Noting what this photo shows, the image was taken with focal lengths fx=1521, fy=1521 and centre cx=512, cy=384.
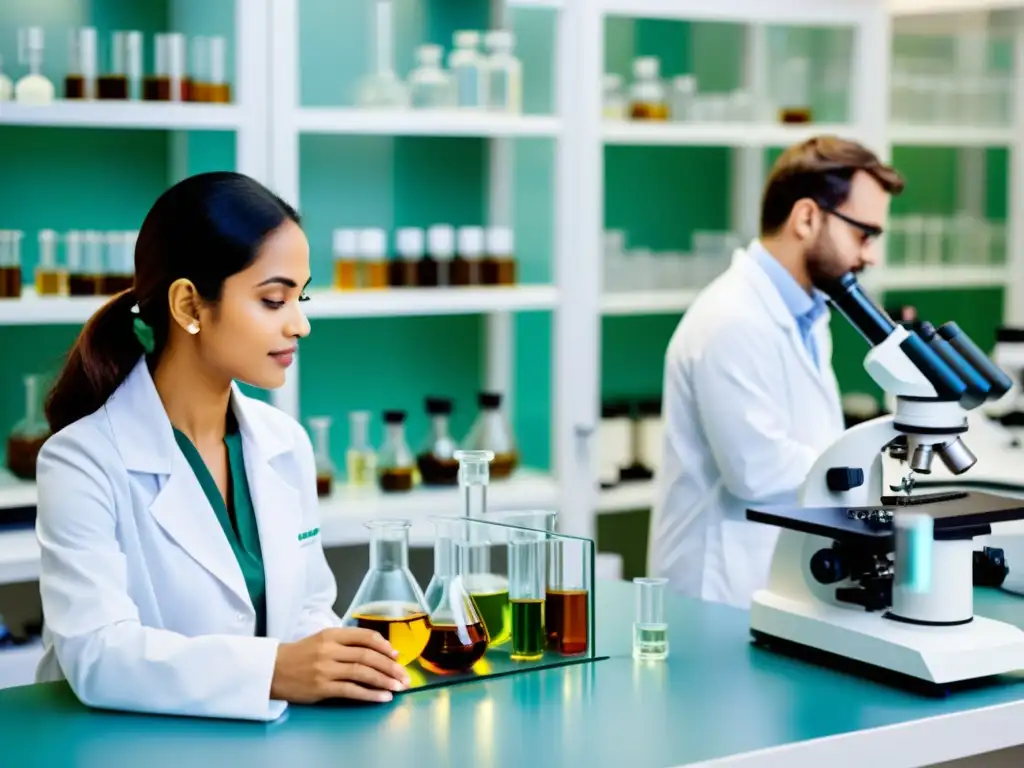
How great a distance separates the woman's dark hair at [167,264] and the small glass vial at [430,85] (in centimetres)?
150

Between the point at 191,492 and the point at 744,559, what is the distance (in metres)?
1.25

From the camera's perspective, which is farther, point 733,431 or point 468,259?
point 468,259

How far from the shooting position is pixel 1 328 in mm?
3338

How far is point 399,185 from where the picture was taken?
371 cm

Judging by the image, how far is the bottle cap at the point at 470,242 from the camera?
343cm

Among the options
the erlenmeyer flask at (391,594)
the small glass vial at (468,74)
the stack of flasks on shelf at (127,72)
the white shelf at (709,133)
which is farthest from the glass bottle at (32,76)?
the erlenmeyer flask at (391,594)

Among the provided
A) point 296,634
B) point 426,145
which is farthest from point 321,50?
point 296,634

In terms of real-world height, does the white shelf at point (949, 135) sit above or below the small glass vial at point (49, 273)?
above

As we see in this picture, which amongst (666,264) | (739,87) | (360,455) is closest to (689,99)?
(739,87)

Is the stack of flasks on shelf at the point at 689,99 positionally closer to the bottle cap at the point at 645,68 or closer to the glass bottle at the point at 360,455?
the bottle cap at the point at 645,68

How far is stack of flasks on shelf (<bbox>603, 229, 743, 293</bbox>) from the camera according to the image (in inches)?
147

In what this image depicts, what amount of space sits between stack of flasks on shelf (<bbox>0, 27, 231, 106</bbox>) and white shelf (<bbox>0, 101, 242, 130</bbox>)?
0.09 ft

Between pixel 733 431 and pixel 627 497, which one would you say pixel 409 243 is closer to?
pixel 627 497

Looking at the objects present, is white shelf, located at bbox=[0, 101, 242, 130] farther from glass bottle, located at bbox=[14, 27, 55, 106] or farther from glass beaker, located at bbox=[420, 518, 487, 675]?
glass beaker, located at bbox=[420, 518, 487, 675]
